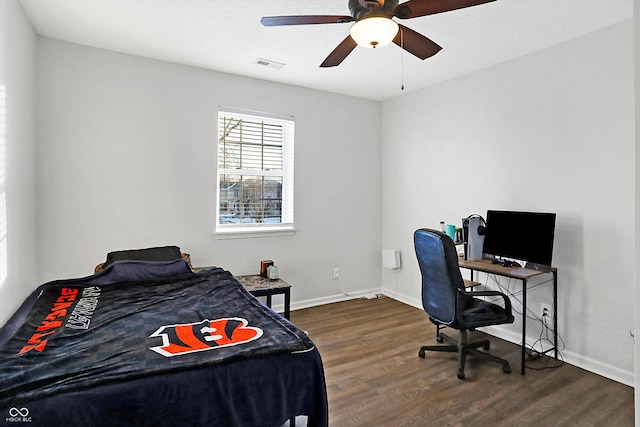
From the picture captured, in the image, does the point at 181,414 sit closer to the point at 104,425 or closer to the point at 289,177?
the point at 104,425

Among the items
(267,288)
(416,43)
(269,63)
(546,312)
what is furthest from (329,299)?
(416,43)

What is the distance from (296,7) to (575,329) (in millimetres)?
3263

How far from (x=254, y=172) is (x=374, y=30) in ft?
8.47

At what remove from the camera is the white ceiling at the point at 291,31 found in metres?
2.51

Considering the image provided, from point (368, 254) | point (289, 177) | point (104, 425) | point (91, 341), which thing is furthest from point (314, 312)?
point (104, 425)

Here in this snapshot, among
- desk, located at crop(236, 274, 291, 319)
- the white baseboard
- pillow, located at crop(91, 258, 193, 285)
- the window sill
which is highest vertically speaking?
the window sill

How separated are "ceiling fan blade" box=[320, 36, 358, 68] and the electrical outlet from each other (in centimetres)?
266

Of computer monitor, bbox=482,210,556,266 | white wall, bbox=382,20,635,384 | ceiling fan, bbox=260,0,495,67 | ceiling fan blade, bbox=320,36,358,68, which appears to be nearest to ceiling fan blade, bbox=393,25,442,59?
ceiling fan, bbox=260,0,495,67

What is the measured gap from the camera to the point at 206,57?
342cm

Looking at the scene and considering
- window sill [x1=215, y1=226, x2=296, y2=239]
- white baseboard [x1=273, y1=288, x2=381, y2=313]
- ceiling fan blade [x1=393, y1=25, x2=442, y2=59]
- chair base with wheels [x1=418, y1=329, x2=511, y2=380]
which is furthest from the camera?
white baseboard [x1=273, y1=288, x2=381, y2=313]

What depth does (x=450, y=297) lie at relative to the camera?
2.70 meters

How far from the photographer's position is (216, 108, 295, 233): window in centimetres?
399

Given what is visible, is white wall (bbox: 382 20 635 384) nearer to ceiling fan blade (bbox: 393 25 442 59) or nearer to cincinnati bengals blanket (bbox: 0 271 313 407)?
ceiling fan blade (bbox: 393 25 442 59)

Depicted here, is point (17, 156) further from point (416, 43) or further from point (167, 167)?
point (416, 43)
